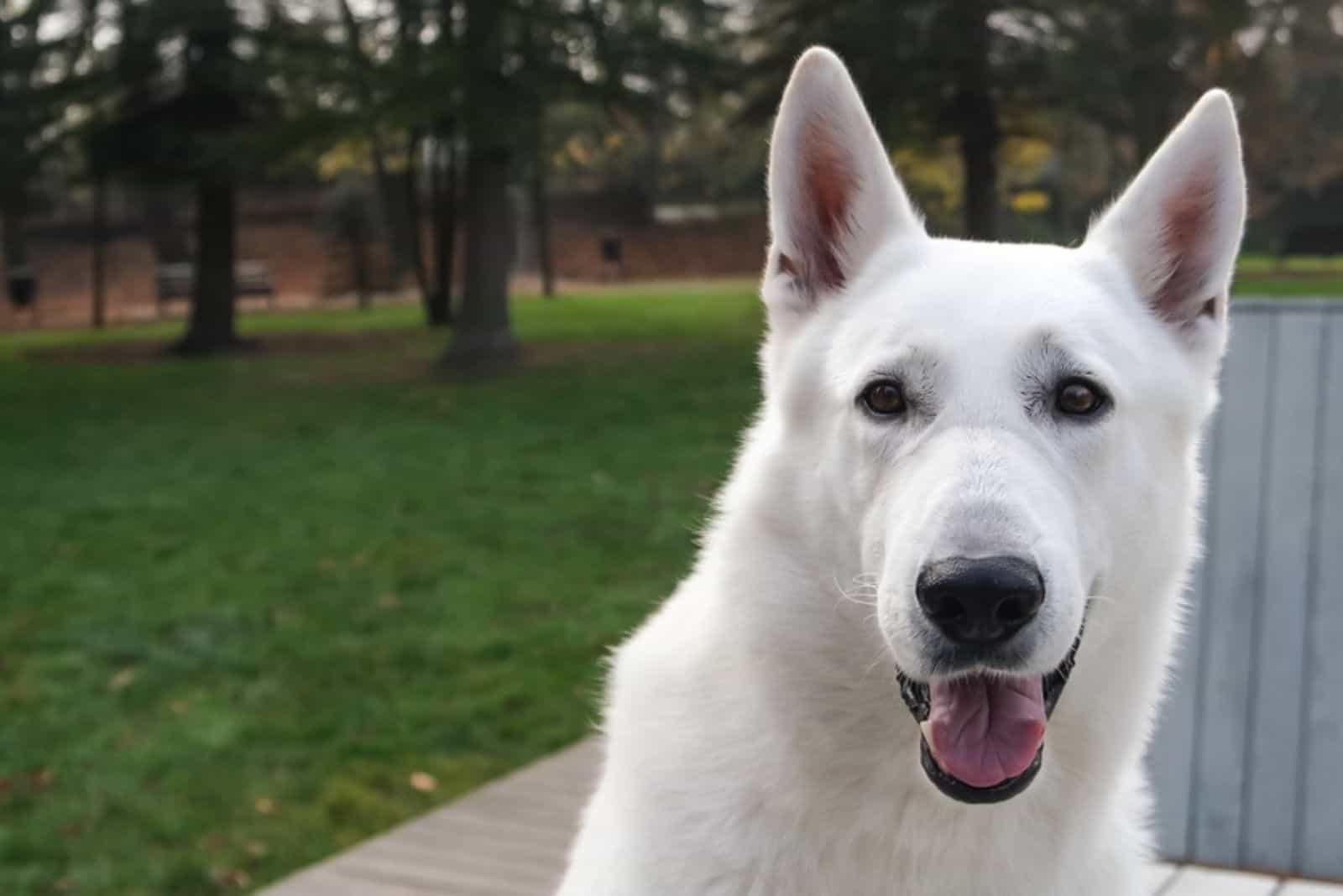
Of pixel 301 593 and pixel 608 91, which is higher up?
pixel 608 91

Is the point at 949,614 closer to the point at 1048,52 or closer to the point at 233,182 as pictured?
the point at 1048,52

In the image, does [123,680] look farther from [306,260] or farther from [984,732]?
[306,260]

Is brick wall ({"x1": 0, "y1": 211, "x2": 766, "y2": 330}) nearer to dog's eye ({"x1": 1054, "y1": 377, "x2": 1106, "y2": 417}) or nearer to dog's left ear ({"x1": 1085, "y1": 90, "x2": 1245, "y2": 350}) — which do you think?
dog's left ear ({"x1": 1085, "y1": 90, "x2": 1245, "y2": 350})

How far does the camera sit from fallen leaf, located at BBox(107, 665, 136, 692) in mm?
6402

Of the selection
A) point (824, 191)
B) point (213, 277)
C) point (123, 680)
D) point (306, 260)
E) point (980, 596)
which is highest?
point (306, 260)

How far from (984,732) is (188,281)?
93.5ft

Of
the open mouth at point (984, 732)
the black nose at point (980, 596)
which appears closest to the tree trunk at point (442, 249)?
the open mouth at point (984, 732)

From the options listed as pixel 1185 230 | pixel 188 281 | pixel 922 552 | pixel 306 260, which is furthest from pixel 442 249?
pixel 922 552

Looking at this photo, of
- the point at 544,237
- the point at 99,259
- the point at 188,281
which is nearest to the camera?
the point at 99,259

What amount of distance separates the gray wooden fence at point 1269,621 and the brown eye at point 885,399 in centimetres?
205

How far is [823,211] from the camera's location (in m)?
2.58

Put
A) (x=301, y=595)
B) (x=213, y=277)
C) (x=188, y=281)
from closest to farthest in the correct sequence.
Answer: (x=301, y=595) < (x=213, y=277) < (x=188, y=281)

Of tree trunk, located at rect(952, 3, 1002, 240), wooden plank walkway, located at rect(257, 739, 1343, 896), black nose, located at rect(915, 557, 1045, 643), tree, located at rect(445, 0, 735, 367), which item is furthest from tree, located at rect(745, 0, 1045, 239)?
black nose, located at rect(915, 557, 1045, 643)

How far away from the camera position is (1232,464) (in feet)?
13.0
